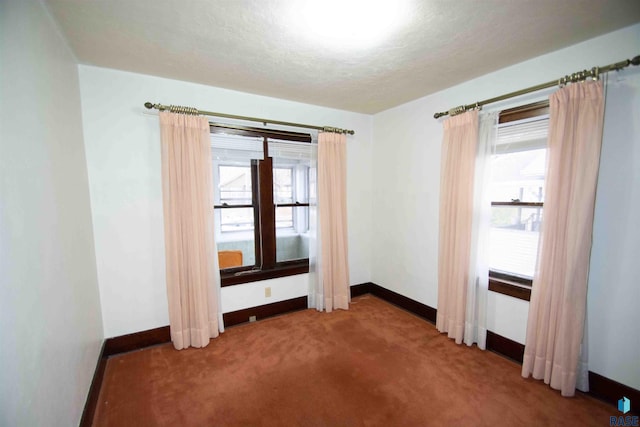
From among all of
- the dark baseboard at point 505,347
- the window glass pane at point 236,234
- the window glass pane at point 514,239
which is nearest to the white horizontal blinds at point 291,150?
the window glass pane at point 236,234

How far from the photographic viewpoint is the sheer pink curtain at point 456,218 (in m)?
2.33

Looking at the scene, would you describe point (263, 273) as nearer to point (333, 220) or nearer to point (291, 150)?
point (333, 220)

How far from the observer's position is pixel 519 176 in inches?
86.9

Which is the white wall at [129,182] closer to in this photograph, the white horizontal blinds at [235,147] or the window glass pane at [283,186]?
the white horizontal blinds at [235,147]

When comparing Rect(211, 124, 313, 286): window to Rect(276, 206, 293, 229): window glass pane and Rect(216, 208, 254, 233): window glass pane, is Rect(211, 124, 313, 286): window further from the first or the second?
Rect(216, 208, 254, 233): window glass pane

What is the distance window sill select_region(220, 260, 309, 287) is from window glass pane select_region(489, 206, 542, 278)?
2021 millimetres

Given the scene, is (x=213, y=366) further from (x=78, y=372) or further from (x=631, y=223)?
(x=631, y=223)

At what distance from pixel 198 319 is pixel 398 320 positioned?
2.11 m

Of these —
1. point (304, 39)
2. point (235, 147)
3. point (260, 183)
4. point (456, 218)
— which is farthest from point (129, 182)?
point (456, 218)

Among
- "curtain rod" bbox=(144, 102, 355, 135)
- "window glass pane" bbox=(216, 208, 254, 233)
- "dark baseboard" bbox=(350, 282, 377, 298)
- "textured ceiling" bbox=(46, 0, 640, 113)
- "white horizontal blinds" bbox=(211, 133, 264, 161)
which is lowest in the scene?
"dark baseboard" bbox=(350, 282, 377, 298)

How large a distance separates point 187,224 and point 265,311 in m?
1.35

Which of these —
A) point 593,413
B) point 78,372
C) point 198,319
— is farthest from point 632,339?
point 78,372

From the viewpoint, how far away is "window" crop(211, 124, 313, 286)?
2.71 metres

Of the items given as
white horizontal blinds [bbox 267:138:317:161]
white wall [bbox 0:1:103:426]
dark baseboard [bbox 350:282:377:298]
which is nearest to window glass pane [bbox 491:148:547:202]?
white horizontal blinds [bbox 267:138:317:161]
